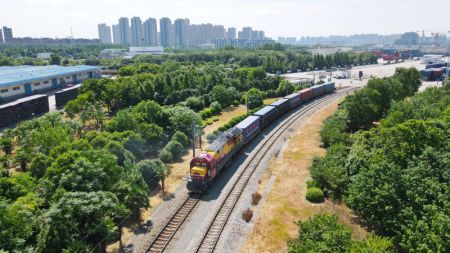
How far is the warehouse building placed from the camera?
262 feet

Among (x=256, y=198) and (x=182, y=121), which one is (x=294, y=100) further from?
(x=256, y=198)

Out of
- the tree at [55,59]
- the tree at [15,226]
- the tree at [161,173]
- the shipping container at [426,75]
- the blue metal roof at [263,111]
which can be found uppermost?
the tree at [55,59]

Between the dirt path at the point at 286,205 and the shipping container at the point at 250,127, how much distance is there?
17.3 feet

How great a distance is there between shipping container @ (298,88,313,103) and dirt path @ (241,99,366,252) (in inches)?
1263

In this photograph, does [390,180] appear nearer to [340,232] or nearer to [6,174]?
[340,232]

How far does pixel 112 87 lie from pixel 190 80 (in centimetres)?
2294

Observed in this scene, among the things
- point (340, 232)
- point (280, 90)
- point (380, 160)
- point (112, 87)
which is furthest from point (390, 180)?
point (280, 90)

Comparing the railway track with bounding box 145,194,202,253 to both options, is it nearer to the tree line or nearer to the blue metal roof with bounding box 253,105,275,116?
the tree line

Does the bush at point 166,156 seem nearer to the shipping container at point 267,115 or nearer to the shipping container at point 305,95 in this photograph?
the shipping container at point 267,115

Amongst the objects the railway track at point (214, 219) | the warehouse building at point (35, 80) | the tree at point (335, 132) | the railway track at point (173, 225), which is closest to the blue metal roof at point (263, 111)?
the tree at point (335, 132)

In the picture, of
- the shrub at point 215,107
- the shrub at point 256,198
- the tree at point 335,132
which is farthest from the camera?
the shrub at point 215,107

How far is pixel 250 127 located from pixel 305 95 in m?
37.6

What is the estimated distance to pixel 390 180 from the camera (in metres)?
25.9

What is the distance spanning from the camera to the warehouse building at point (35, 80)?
262 feet
